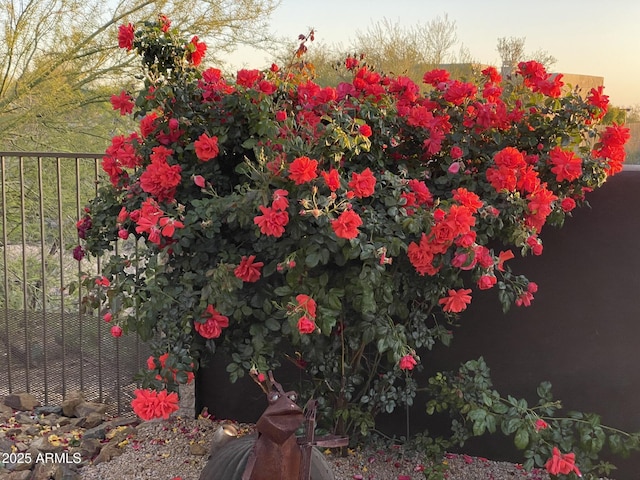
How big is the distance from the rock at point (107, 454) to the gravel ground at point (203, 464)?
25 millimetres

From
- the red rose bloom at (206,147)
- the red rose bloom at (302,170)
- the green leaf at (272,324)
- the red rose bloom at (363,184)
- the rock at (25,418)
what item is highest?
the red rose bloom at (206,147)

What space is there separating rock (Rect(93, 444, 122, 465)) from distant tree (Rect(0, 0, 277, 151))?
323 cm

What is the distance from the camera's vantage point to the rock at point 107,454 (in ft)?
9.07

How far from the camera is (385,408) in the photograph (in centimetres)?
231

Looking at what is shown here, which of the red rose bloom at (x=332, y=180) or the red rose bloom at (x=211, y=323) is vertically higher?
the red rose bloom at (x=332, y=180)

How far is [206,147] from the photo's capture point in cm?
202

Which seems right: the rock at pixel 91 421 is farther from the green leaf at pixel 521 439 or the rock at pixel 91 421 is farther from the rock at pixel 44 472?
the green leaf at pixel 521 439

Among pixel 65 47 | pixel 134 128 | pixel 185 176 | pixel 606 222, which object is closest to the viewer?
pixel 185 176

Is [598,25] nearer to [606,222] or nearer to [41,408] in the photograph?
[606,222]

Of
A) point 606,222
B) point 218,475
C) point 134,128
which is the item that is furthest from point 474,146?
point 134,128

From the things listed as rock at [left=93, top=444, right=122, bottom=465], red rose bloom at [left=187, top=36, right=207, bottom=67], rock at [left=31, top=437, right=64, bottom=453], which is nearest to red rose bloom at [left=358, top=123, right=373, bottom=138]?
red rose bloom at [left=187, top=36, right=207, bottom=67]

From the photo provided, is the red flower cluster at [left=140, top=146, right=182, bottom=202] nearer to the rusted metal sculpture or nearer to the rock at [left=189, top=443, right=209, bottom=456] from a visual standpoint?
the rusted metal sculpture

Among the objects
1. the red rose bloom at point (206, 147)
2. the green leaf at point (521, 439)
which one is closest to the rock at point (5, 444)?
the red rose bloom at point (206, 147)

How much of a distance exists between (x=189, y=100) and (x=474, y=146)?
97 centimetres
